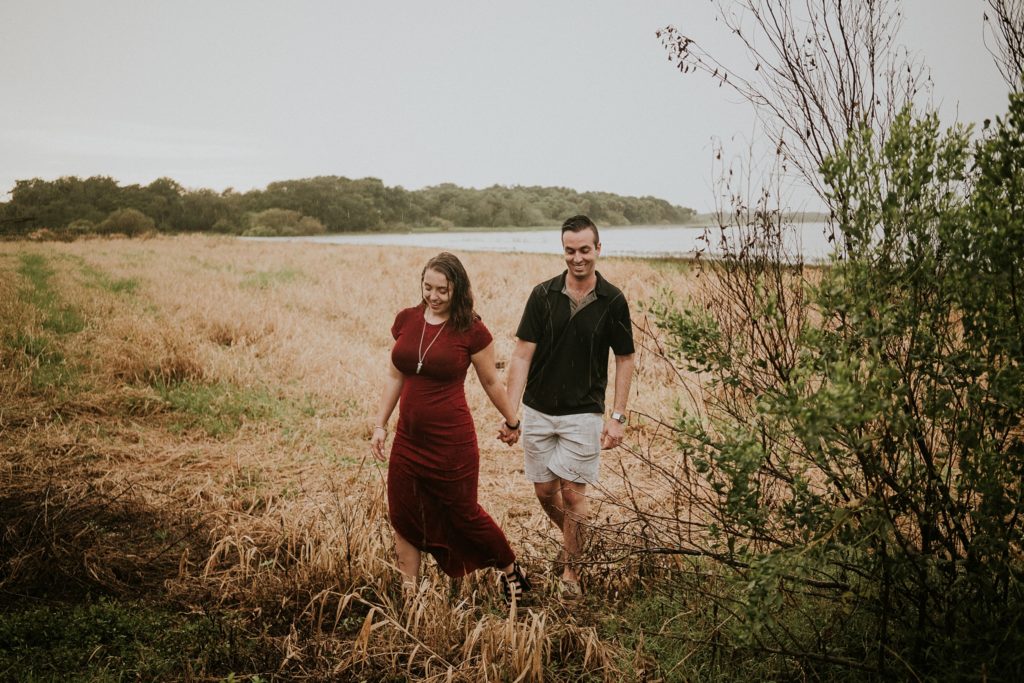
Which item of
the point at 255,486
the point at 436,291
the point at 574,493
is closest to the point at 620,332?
the point at 574,493

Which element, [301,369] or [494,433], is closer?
[494,433]

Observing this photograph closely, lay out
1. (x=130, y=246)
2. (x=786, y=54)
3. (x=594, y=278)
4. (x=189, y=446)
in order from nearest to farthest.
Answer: (x=786, y=54)
(x=594, y=278)
(x=189, y=446)
(x=130, y=246)

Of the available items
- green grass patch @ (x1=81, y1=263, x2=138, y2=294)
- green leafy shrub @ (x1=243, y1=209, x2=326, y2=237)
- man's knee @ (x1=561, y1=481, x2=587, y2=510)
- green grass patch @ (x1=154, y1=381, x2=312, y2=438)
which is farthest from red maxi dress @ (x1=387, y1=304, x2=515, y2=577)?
green leafy shrub @ (x1=243, y1=209, x2=326, y2=237)

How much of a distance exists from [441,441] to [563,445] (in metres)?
0.79

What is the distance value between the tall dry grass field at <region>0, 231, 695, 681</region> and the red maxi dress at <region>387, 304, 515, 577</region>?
251 millimetres

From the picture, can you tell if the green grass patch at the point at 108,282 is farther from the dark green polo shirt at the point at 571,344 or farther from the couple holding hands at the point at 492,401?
the dark green polo shirt at the point at 571,344

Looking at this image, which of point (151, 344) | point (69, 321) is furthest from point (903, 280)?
point (69, 321)

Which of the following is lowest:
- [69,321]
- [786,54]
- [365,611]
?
[365,611]

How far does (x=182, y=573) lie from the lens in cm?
392

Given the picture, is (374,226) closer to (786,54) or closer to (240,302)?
(240,302)

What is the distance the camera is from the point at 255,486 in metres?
5.31

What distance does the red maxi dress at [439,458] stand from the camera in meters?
3.46

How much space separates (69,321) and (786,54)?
34.3 ft

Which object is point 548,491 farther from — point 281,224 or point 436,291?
point 281,224
